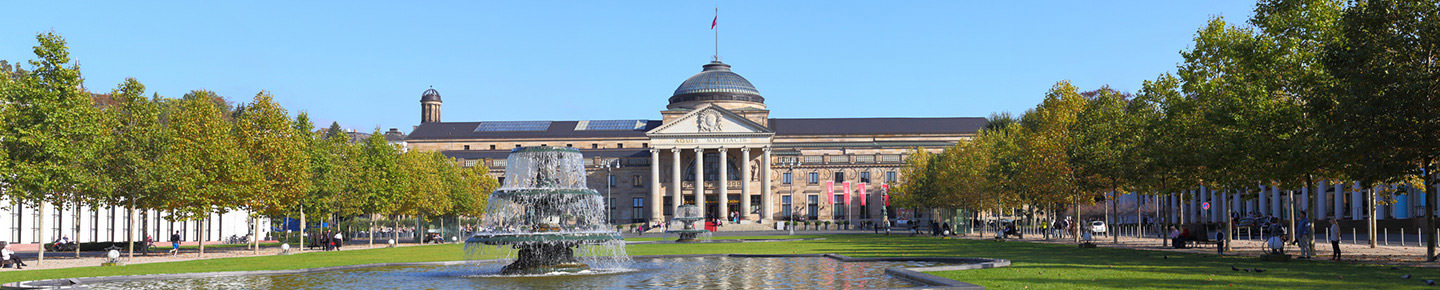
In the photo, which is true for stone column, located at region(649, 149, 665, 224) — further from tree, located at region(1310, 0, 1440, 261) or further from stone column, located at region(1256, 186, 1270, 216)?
tree, located at region(1310, 0, 1440, 261)

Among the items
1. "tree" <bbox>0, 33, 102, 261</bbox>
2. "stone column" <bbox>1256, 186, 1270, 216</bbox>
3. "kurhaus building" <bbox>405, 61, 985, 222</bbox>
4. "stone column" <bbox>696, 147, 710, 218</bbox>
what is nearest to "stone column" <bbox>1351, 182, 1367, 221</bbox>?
"stone column" <bbox>1256, 186, 1270, 216</bbox>

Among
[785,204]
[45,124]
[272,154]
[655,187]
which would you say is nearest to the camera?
[45,124]

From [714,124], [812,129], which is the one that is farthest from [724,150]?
[812,129]

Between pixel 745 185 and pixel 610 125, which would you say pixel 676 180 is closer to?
pixel 745 185

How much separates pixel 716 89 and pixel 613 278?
125 metres

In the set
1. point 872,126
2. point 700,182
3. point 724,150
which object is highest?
point 872,126

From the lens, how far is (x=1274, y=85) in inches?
1361

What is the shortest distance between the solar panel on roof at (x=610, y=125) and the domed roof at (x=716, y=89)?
635cm

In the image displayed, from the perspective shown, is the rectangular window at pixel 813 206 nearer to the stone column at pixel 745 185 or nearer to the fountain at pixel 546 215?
the stone column at pixel 745 185

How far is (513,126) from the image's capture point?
15850 cm

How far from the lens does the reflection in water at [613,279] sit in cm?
2331

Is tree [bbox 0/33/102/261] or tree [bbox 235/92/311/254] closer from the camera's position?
tree [bbox 0/33/102/261]

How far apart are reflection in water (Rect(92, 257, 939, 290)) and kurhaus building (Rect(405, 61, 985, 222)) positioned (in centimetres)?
9664

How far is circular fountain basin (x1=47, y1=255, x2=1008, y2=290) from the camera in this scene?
76.3 feet
